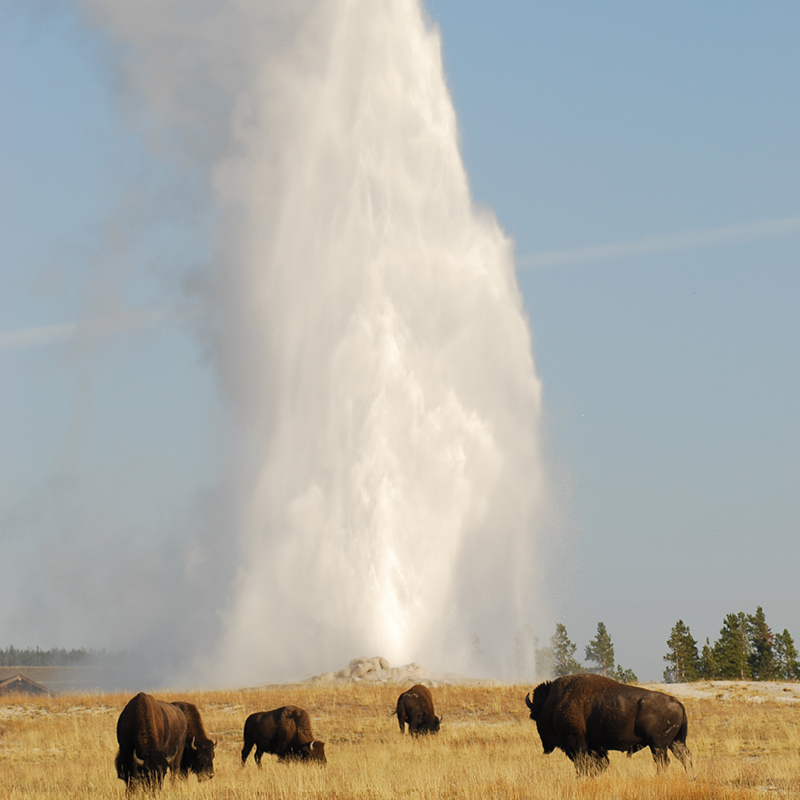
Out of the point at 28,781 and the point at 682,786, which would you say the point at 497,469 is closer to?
the point at 28,781

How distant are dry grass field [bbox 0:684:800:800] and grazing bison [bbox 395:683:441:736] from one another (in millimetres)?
484

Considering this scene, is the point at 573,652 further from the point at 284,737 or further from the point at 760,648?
the point at 284,737

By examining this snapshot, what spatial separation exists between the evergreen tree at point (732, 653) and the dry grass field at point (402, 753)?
46.0 meters

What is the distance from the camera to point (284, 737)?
874 inches

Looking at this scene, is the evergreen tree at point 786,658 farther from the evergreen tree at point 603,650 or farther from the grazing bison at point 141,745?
the grazing bison at point 141,745

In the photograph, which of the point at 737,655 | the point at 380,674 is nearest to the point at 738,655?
the point at 737,655

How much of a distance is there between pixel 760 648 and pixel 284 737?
254 ft

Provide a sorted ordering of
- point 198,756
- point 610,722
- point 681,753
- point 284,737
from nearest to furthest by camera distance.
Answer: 1. point 610,722
2. point 681,753
3. point 198,756
4. point 284,737

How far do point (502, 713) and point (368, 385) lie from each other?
2747 centimetres

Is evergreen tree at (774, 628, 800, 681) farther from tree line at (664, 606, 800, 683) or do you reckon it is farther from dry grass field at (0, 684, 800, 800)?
dry grass field at (0, 684, 800, 800)

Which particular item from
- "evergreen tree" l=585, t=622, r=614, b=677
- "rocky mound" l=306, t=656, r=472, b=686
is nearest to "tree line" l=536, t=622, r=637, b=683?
"evergreen tree" l=585, t=622, r=614, b=677

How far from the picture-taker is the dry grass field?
607 inches

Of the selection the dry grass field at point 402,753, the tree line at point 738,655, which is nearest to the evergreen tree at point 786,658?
the tree line at point 738,655

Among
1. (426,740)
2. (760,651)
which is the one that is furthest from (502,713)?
(760,651)
